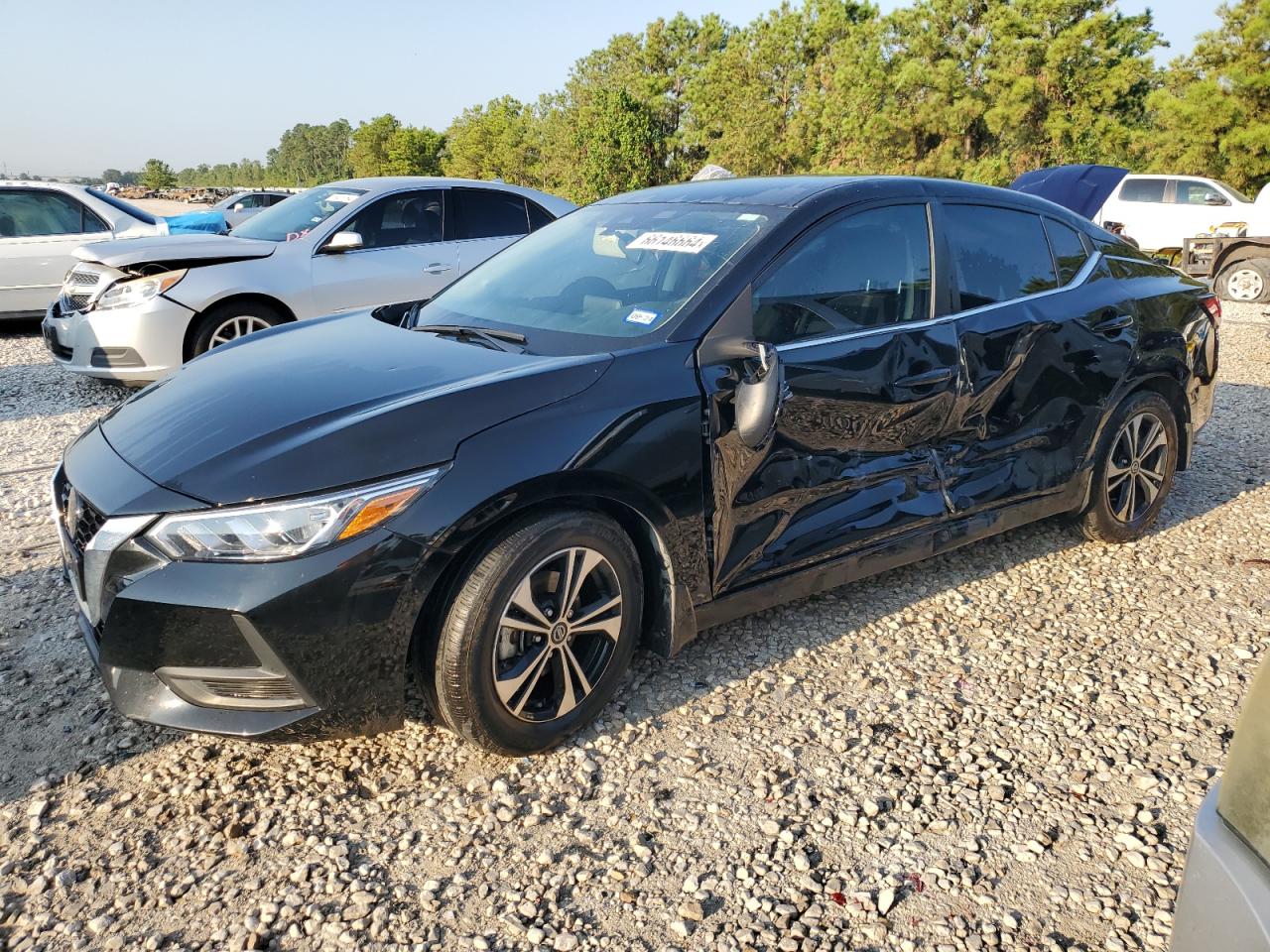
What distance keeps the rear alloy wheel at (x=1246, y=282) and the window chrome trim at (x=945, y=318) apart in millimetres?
11463

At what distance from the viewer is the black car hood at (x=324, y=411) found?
93.7 inches

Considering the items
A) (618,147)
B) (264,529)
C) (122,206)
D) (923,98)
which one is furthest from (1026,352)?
(618,147)

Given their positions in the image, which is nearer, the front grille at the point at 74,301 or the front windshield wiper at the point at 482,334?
the front windshield wiper at the point at 482,334

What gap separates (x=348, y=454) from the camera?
239 cm

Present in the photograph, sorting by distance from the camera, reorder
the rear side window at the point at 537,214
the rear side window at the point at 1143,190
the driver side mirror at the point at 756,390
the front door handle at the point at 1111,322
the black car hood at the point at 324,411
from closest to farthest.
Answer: the black car hood at the point at 324,411 → the driver side mirror at the point at 756,390 → the front door handle at the point at 1111,322 → the rear side window at the point at 537,214 → the rear side window at the point at 1143,190

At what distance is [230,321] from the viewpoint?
677cm

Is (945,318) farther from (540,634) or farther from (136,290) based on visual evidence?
(136,290)

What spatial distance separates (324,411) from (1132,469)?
359 cm

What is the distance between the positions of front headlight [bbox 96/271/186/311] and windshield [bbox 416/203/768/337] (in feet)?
12.1

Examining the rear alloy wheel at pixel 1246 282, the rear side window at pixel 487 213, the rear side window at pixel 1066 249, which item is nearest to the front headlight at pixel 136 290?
the rear side window at pixel 487 213

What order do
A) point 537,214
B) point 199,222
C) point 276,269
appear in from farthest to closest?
point 199,222 → point 537,214 → point 276,269

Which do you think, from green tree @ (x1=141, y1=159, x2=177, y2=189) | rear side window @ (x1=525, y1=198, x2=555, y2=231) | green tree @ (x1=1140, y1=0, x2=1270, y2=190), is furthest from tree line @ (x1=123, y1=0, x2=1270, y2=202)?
green tree @ (x1=141, y1=159, x2=177, y2=189)

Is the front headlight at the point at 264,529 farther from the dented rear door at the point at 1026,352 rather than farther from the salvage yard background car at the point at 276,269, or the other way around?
the salvage yard background car at the point at 276,269

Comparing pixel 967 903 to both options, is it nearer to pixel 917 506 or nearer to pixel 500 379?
pixel 917 506
